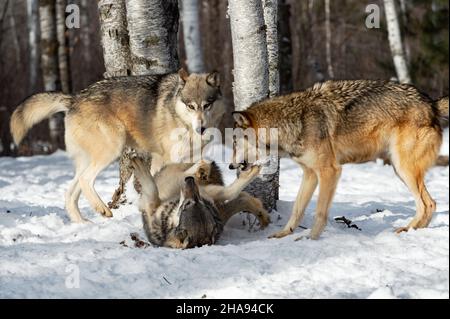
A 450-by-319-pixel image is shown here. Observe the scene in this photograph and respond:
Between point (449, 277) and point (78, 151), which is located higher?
point (78, 151)

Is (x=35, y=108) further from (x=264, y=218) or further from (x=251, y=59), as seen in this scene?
(x=264, y=218)

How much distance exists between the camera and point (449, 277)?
3801 millimetres

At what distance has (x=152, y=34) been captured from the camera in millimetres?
6586

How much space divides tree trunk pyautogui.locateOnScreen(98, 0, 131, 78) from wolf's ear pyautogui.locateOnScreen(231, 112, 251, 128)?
83.2 inches

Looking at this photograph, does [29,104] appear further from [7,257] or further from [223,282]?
[223,282]

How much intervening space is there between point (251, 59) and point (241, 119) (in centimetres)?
86

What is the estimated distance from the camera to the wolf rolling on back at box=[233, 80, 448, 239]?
17.7 feet

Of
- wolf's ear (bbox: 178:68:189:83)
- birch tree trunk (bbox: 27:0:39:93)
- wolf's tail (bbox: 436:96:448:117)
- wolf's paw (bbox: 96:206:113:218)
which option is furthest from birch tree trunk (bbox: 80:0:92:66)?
wolf's tail (bbox: 436:96:448:117)

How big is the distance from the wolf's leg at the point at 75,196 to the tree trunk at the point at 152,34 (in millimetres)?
1160

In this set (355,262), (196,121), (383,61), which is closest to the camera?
(355,262)

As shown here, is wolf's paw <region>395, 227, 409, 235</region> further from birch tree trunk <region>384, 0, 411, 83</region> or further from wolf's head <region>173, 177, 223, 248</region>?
birch tree trunk <region>384, 0, 411, 83</region>

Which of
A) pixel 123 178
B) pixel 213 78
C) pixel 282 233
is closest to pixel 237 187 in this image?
pixel 282 233
